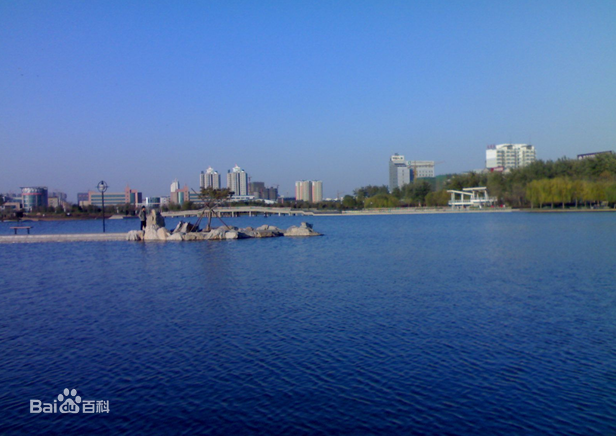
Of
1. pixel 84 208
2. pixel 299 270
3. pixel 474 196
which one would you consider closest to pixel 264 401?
pixel 299 270

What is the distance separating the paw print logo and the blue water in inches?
5.8

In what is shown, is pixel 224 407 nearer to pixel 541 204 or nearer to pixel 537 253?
A: pixel 537 253

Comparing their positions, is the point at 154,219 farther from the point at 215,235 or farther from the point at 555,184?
the point at 555,184

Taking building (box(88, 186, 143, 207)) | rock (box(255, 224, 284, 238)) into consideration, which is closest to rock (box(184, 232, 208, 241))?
rock (box(255, 224, 284, 238))

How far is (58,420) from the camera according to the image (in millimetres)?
5914

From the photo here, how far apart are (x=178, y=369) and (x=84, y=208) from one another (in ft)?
332

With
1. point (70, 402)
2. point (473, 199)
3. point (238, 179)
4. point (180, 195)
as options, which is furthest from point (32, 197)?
point (70, 402)

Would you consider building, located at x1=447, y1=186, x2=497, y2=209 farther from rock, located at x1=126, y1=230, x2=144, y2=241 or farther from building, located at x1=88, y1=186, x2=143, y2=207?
building, located at x1=88, y1=186, x2=143, y2=207

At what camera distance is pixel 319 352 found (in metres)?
7.96

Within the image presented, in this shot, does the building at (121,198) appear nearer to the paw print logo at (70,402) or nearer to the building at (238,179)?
the building at (238,179)

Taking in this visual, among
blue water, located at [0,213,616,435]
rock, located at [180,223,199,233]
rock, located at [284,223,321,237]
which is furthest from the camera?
rock, located at [284,223,321,237]

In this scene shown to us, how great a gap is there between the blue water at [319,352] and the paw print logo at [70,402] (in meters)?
0.15

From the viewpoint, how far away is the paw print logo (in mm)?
6152

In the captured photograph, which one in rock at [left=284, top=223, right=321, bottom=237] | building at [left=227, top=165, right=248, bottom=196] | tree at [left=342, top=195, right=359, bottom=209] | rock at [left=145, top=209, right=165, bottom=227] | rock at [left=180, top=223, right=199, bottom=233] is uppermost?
building at [left=227, top=165, right=248, bottom=196]
